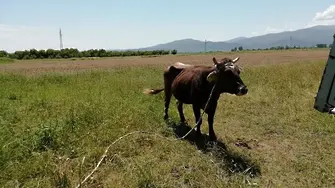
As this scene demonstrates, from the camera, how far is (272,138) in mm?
6598

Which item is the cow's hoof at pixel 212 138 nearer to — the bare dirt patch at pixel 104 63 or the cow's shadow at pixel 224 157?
the cow's shadow at pixel 224 157

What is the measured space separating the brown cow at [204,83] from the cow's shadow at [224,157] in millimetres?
211

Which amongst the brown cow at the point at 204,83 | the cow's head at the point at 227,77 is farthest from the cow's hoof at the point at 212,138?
the cow's head at the point at 227,77

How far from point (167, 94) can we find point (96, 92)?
9.78 feet

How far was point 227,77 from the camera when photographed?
543 centimetres

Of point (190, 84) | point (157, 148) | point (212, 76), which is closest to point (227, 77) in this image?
point (212, 76)

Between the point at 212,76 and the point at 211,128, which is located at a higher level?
the point at 212,76

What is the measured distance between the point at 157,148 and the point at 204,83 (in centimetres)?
149

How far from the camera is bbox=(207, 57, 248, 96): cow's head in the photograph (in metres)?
5.33

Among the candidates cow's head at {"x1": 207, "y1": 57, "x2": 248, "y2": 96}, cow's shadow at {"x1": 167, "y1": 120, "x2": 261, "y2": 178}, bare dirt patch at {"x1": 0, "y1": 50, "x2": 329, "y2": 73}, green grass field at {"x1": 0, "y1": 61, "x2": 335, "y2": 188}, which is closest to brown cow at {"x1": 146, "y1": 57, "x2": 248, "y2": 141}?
cow's head at {"x1": 207, "y1": 57, "x2": 248, "y2": 96}

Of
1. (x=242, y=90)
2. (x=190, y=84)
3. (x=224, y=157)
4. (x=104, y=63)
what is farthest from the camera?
(x=104, y=63)

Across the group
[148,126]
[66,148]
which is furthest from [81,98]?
[66,148]

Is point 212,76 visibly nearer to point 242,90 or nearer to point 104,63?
point 242,90

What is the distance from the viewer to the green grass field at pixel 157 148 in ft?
14.0
